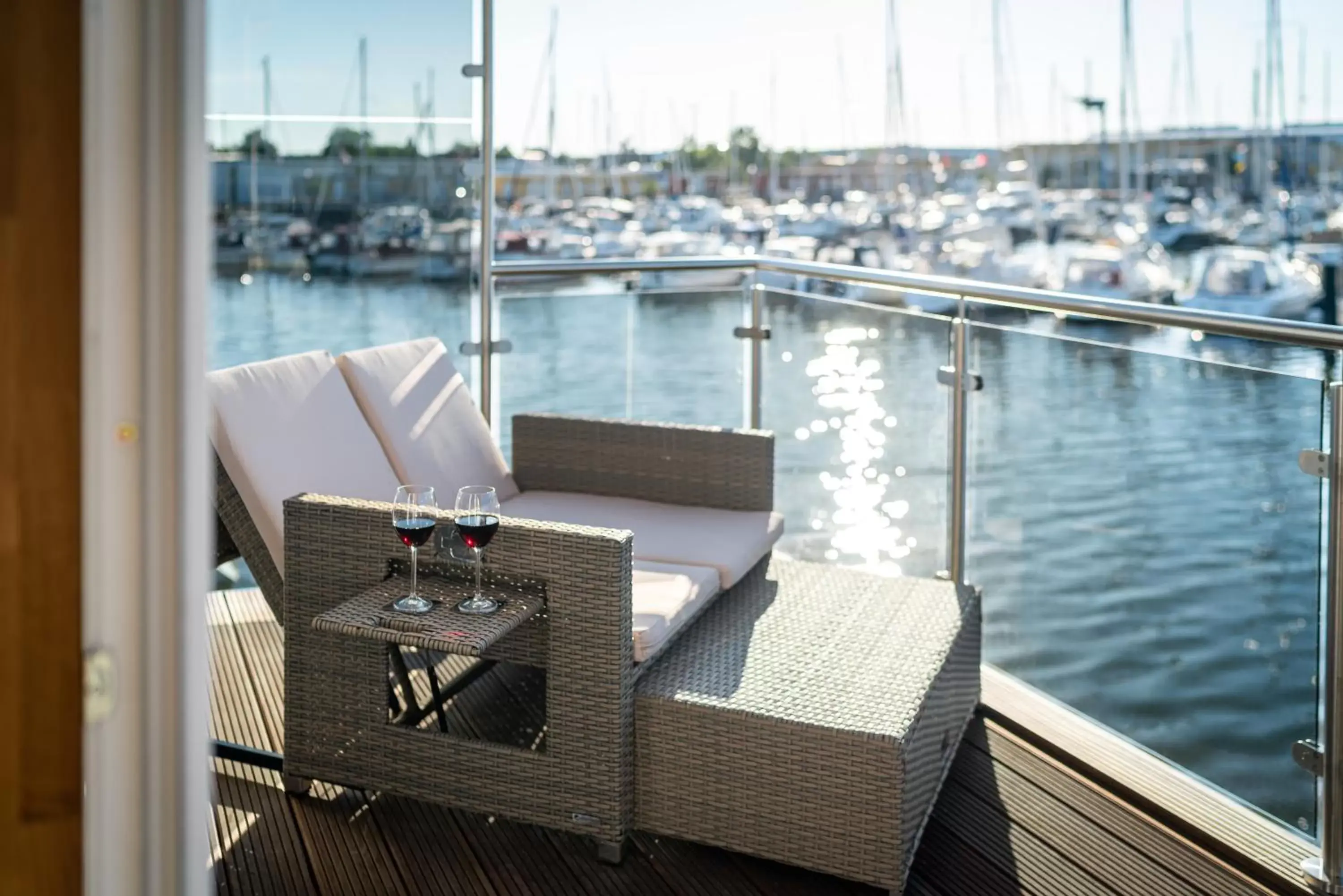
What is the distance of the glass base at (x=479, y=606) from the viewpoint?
2.47 m

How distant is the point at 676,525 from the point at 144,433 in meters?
2.37

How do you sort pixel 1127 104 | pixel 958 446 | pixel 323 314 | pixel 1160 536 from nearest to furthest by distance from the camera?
pixel 1160 536
pixel 958 446
pixel 323 314
pixel 1127 104

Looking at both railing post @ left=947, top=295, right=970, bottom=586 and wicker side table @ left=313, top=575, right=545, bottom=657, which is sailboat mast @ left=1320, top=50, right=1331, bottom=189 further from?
wicker side table @ left=313, top=575, right=545, bottom=657

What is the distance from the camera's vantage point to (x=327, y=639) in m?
2.72

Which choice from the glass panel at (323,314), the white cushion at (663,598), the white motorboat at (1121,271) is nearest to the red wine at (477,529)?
the white cushion at (663,598)

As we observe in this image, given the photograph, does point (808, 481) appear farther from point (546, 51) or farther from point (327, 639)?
point (546, 51)

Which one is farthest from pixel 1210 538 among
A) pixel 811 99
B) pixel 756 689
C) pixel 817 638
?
pixel 811 99

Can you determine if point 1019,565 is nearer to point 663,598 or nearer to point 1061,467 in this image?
point 1061,467

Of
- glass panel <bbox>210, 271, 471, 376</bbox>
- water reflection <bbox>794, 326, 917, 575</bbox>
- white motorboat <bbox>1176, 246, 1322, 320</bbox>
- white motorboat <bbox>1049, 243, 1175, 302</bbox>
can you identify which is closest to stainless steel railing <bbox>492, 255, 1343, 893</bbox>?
water reflection <bbox>794, 326, 917, 575</bbox>

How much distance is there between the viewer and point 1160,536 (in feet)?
9.91

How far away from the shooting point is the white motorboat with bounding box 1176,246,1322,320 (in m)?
18.9

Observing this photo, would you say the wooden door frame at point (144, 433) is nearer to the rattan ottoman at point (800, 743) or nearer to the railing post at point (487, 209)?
the rattan ottoman at point (800, 743)

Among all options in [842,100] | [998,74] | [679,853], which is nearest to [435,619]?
[679,853]

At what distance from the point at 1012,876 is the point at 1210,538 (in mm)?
886
